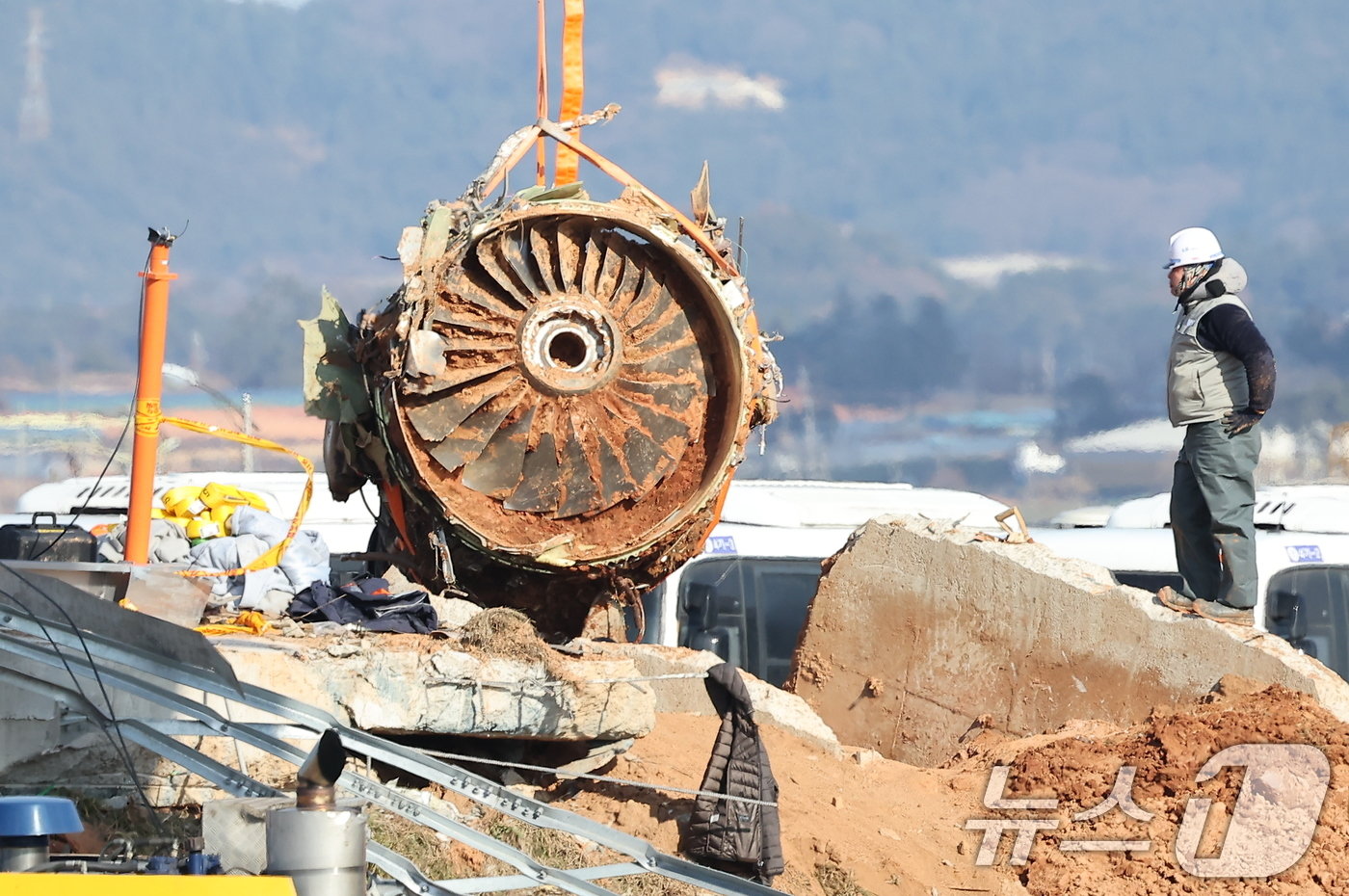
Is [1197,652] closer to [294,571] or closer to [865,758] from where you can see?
[865,758]

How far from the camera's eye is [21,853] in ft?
14.6

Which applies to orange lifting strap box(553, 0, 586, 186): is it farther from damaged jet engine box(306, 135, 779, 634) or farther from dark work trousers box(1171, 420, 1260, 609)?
dark work trousers box(1171, 420, 1260, 609)

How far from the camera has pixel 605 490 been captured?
807 centimetres

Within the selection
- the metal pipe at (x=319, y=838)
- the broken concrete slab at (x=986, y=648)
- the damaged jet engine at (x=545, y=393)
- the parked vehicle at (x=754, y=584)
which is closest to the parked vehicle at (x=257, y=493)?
the parked vehicle at (x=754, y=584)

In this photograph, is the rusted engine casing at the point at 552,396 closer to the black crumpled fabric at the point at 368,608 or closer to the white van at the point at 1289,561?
the black crumpled fabric at the point at 368,608

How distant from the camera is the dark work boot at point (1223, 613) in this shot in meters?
9.14

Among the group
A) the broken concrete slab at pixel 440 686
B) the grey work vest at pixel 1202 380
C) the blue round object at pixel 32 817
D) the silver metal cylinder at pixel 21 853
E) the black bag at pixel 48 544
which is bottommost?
the silver metal cylinder at pixel 21 853

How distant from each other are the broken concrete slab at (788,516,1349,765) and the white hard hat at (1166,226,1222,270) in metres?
1.67

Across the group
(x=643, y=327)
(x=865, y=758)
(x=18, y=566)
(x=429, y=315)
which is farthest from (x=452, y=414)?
(x=865, y=758)

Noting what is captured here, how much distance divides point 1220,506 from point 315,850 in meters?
5.55

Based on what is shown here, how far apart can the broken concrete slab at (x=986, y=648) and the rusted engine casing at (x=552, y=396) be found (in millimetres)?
2092

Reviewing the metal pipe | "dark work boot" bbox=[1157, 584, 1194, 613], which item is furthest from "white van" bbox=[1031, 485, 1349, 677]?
the metal pipe

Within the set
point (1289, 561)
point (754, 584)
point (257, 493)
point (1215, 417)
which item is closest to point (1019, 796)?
point (1215, 417)

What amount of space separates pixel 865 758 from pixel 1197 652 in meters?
1.78
